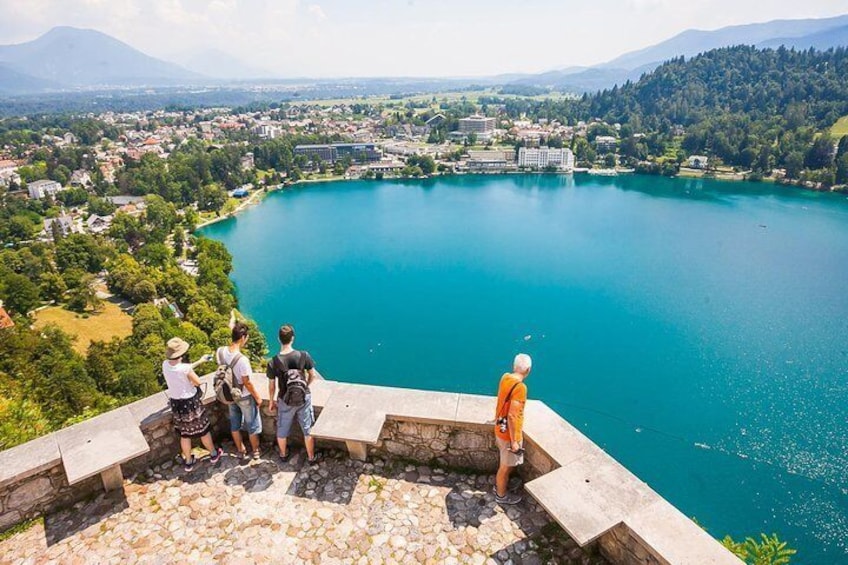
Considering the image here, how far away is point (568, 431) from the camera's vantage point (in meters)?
4.89

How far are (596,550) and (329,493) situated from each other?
252 cm

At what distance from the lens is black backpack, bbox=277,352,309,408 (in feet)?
16.6

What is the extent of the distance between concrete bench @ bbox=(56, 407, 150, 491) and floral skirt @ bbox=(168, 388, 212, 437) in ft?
1.22

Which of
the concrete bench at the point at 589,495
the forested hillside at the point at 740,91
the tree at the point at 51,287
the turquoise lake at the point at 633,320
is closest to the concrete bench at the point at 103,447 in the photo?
the concrete bench at the point at 589,495

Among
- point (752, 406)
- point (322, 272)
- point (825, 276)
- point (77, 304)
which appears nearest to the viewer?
Result: point (752, 406)

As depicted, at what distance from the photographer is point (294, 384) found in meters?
5.06

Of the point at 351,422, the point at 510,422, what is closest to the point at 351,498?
the point at 351,422

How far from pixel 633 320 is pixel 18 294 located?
44.2 metres

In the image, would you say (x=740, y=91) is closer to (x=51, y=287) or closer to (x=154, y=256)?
(x=154, y=256)

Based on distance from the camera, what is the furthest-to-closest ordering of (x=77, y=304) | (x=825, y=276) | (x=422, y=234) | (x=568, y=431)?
(x=422, y=234)
(x=825, y=276)
(x=77, y=304)
(x=568, y=431)

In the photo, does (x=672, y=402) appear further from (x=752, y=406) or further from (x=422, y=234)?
(x=422, y=234)

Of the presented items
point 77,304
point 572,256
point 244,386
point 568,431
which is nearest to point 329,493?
point 244,386

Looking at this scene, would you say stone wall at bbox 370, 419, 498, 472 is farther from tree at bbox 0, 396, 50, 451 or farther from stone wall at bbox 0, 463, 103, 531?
tree at bbox 0, 396, 50, 451

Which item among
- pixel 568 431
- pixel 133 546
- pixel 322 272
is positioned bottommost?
pixel 322 272
